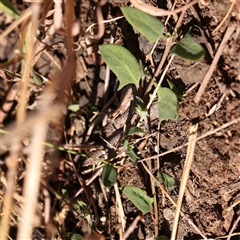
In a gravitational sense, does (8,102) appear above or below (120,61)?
below

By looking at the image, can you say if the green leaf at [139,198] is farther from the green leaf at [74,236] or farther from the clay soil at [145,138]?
the green leaf at [74,236]

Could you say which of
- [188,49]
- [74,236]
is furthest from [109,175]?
[188,49]

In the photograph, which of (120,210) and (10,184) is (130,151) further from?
(10,184)

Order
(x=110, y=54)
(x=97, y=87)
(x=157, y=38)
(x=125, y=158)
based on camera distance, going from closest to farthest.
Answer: (x=157, y=38) → (x=110, y=54) → (x=125, y=158) → (x=97, y=87)

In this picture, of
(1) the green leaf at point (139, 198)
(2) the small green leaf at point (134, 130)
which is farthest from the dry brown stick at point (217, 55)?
(1) the green leaf at point (139, 198)

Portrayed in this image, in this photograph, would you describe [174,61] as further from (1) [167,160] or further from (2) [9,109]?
(2) [9,109]

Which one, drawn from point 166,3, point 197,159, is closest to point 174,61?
point 166,3
